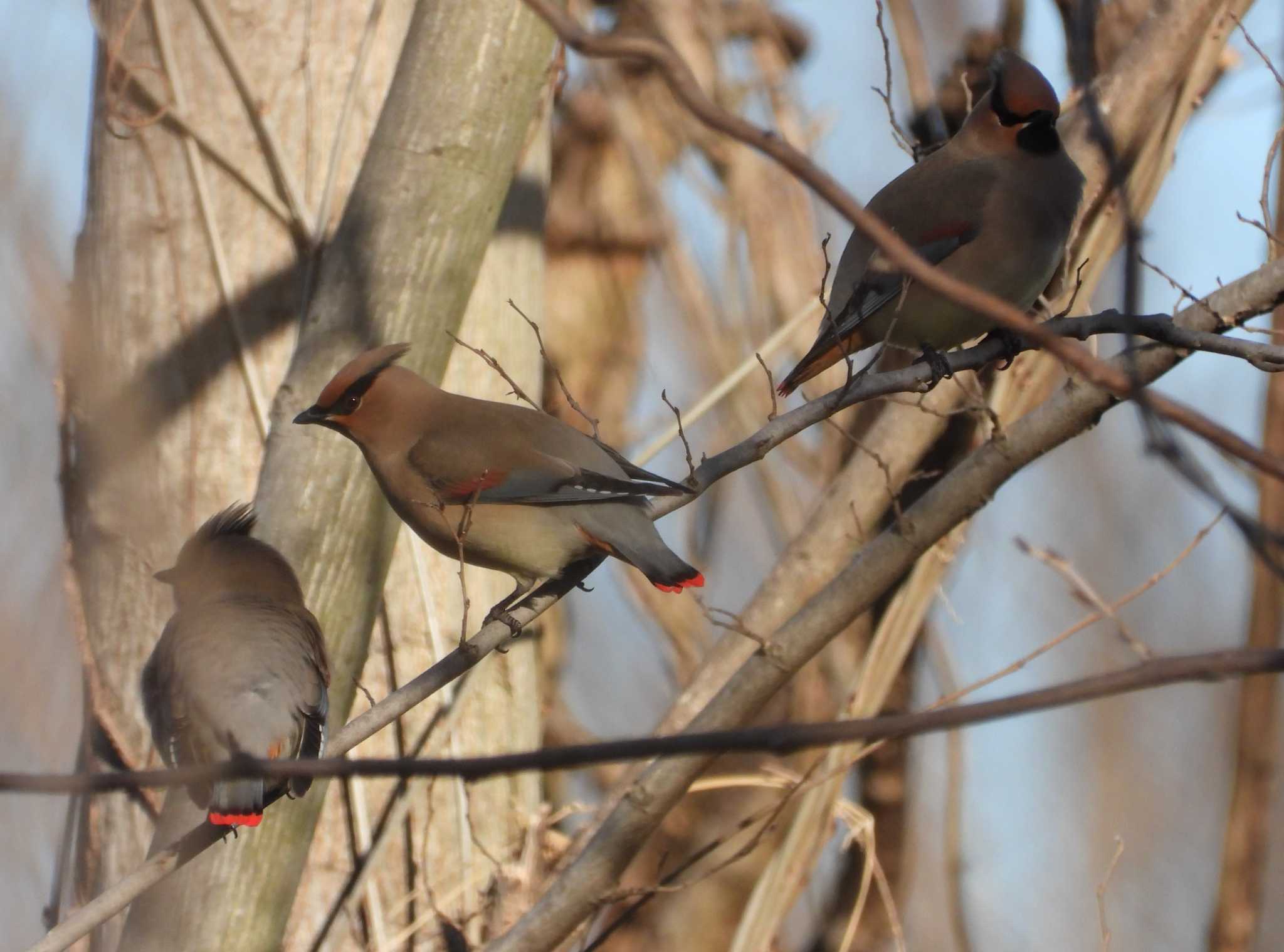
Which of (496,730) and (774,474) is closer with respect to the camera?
(496,730)

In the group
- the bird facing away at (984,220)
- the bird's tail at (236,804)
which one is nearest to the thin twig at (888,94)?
the bird facing away at (984,220)

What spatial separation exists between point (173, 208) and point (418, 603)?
4.25ft

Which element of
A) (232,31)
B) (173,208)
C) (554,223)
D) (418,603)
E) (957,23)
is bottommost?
(418,603)

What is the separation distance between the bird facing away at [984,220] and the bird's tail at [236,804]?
1.69 metres

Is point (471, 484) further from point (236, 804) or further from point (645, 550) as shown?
point (236, 804)

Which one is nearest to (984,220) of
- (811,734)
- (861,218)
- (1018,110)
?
(1018,110)

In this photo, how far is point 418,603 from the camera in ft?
13.8

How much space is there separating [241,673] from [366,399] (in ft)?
2.30

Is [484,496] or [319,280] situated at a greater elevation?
[319,280]

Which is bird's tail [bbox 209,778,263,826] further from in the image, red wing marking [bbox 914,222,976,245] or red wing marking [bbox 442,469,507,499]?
red wing marking [bbox 914,222,976,245]

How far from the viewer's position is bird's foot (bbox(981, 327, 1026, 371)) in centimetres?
312

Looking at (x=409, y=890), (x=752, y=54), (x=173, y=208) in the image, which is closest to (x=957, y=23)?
(x=752, y=54)

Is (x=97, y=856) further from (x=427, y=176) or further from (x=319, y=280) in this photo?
(x=427, y=176)

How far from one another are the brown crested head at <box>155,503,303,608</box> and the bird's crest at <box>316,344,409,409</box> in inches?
13.4
